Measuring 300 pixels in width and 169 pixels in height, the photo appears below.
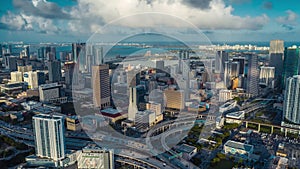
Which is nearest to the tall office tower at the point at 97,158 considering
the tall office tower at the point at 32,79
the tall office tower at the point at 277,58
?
the tall office tower at the point at 32,79

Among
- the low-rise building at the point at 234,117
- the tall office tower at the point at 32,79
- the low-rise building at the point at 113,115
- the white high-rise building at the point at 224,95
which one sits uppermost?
the tall office tower at the point at 32,79

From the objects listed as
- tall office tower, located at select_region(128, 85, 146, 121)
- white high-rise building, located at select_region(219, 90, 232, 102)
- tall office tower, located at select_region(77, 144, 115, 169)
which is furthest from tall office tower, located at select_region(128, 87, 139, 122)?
white high-rise building, located at select_region(219, 90, 232, 102)

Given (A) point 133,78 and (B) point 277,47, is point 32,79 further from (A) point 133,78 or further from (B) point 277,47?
(B) point 277,47

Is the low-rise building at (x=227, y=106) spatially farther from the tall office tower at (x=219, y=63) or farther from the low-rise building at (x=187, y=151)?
the tall office tower at (x=219, y=63)

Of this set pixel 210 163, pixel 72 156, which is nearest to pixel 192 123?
pixel 210 163

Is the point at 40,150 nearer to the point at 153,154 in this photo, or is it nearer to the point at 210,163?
the point at 153,154
